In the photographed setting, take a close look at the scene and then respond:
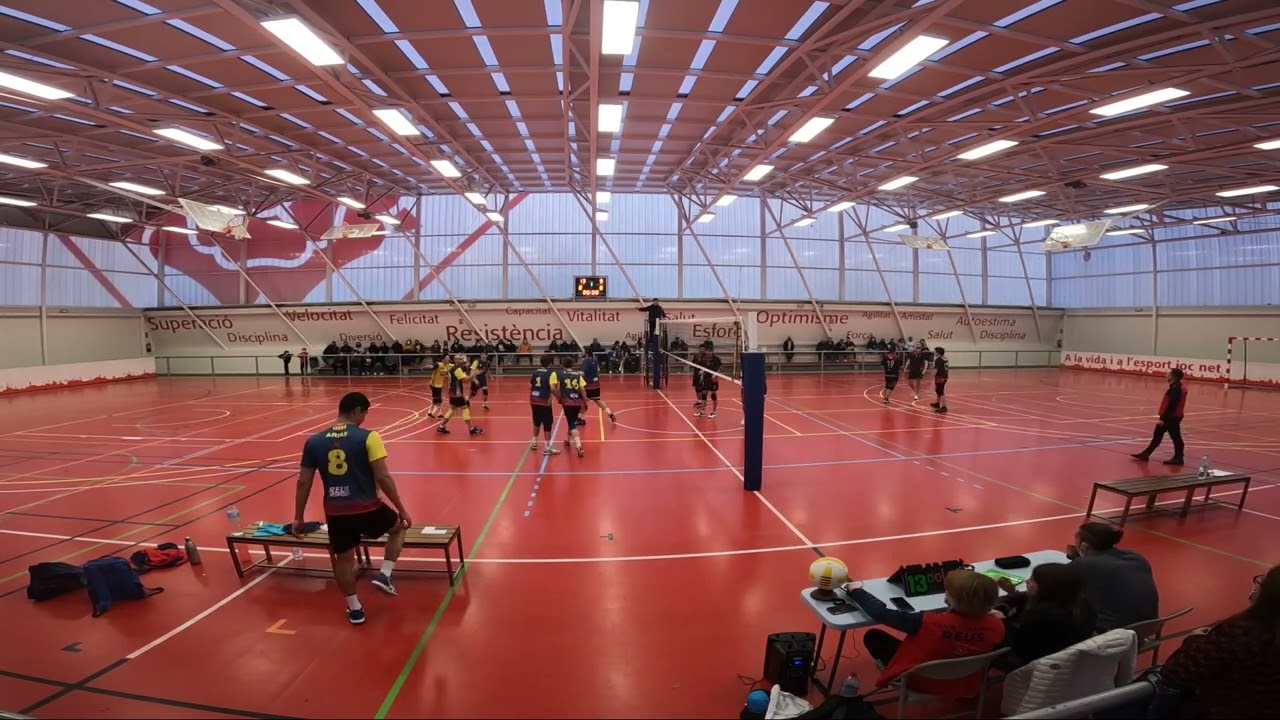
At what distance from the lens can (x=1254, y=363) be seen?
2402 cm

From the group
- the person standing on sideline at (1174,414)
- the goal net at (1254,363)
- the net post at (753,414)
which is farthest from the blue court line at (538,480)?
the goal net at (1254,363)

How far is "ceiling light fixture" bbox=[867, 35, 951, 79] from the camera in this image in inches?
314

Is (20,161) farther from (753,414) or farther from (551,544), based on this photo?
(753,414)

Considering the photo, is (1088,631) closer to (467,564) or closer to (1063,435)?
(467,564)

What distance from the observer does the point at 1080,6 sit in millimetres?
8930

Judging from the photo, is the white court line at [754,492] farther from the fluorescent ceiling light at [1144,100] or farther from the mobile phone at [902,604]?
the fluorescent ceiling light at [1144,100]

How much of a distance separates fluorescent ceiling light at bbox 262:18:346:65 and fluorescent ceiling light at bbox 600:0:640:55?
13.3ft

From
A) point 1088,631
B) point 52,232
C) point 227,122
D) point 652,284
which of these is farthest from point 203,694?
point 52,232

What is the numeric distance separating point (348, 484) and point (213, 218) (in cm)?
1784

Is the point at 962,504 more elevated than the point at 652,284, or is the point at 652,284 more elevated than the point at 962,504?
the point at 652,284

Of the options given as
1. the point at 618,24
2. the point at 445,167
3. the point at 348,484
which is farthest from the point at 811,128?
the point at 348,484

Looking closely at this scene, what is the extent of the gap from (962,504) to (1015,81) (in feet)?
30.1

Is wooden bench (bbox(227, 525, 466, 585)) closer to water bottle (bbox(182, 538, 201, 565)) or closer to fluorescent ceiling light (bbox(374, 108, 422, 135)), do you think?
water bottle (bbox(182, 538, 201, 565))

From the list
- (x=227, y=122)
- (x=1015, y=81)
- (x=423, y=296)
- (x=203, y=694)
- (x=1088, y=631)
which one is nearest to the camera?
(x=1088, y=631)
